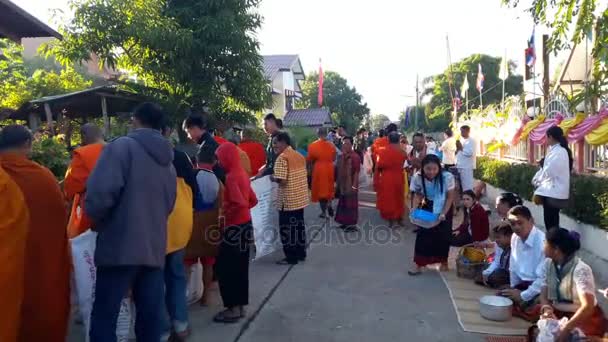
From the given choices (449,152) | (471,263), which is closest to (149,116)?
(471,263)

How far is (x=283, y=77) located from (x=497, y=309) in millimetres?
30140

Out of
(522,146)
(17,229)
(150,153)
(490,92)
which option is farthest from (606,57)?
(490,92)

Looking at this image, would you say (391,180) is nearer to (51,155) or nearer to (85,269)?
(51,155)

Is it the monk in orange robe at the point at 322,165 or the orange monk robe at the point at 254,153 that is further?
the monk in orange robe at the point at 322,165

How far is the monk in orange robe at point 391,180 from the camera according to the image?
8883mm

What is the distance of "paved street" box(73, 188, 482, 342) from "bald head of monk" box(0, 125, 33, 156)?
1.90m

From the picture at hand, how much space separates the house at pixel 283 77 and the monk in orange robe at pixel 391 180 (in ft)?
74.3

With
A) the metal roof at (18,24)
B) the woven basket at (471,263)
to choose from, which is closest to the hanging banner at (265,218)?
the woven basket at (471,263)

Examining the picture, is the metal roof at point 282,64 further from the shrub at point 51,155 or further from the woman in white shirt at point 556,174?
the shrub at point 51,155

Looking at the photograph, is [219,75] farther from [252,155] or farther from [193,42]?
[252,155]

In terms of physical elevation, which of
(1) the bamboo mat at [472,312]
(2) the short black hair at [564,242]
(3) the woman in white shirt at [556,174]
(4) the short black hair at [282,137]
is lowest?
(1) the bamboo mat at [472,312]

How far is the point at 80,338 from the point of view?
4324 millimetres

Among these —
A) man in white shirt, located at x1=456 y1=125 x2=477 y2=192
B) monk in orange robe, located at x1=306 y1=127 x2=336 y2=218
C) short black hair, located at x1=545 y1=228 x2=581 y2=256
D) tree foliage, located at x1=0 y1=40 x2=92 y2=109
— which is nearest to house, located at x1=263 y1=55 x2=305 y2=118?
tree foliage, located at x1=0 y1=40 x2=92 y2=109

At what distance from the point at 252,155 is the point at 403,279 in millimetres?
2968
